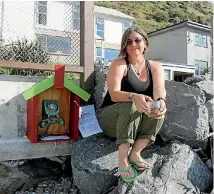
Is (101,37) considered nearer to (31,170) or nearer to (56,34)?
(56,34)

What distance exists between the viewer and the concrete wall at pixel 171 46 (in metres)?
21.2

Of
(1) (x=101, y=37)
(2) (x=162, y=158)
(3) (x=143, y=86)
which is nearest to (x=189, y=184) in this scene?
(2) (x=162, y=158)

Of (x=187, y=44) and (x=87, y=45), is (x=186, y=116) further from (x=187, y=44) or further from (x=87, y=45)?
(x=187, y=44)

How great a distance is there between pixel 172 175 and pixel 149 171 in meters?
0.16

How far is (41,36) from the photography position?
3.78 metres

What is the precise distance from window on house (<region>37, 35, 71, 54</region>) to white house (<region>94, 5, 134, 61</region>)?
641 inches

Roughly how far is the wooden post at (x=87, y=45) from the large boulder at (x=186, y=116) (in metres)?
0.80

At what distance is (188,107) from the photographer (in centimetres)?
270

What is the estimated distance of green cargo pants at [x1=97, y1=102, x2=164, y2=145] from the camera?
7.05 feet

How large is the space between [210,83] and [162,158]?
1.11 meters

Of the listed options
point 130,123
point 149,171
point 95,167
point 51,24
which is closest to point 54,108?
point 95,167


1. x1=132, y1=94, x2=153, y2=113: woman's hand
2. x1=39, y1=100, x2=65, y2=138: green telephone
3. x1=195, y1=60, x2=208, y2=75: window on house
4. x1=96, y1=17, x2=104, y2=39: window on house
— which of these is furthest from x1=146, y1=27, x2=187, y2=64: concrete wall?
x1=132, y1=94, x2=153, y2=113: woman's hand

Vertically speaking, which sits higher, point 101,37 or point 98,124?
point 101,37

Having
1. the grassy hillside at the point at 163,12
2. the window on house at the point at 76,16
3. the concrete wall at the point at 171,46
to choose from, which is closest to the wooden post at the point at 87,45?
the window on house at the point at 76,16
